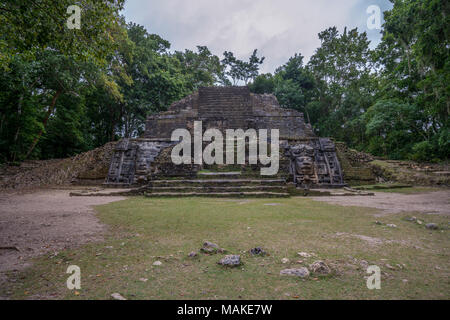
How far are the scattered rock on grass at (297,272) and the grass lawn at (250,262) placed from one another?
0.04 m

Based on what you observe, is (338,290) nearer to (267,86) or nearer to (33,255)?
(33,255)

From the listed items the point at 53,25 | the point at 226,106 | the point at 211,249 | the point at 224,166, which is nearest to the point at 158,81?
the point at 226,106

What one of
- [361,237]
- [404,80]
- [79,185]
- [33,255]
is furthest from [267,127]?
[33,255]

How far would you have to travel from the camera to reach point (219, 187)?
24.8 ft

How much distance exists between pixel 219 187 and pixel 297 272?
581 cm

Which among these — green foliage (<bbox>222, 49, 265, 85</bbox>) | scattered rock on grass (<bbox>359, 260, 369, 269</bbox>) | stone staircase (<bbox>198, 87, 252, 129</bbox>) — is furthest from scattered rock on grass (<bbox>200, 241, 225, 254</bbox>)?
green foliage (<bbox>222, 49, 265, 85</bbox>)

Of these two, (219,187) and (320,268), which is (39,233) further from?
(219,187)

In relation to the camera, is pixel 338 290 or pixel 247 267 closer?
pixel 338 290

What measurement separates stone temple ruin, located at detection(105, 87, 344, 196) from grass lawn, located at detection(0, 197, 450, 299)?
4027 millimetres

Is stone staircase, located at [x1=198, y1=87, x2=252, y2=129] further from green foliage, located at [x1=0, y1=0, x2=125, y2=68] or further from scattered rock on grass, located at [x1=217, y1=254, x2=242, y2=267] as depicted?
scattered rock on grass, located at [x1=217, y1=254, x2=242, y2=267]

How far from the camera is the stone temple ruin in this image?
7766 millimetres

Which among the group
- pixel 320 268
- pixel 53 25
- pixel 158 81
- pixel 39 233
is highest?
pixel 158 81

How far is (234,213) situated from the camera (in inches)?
171
